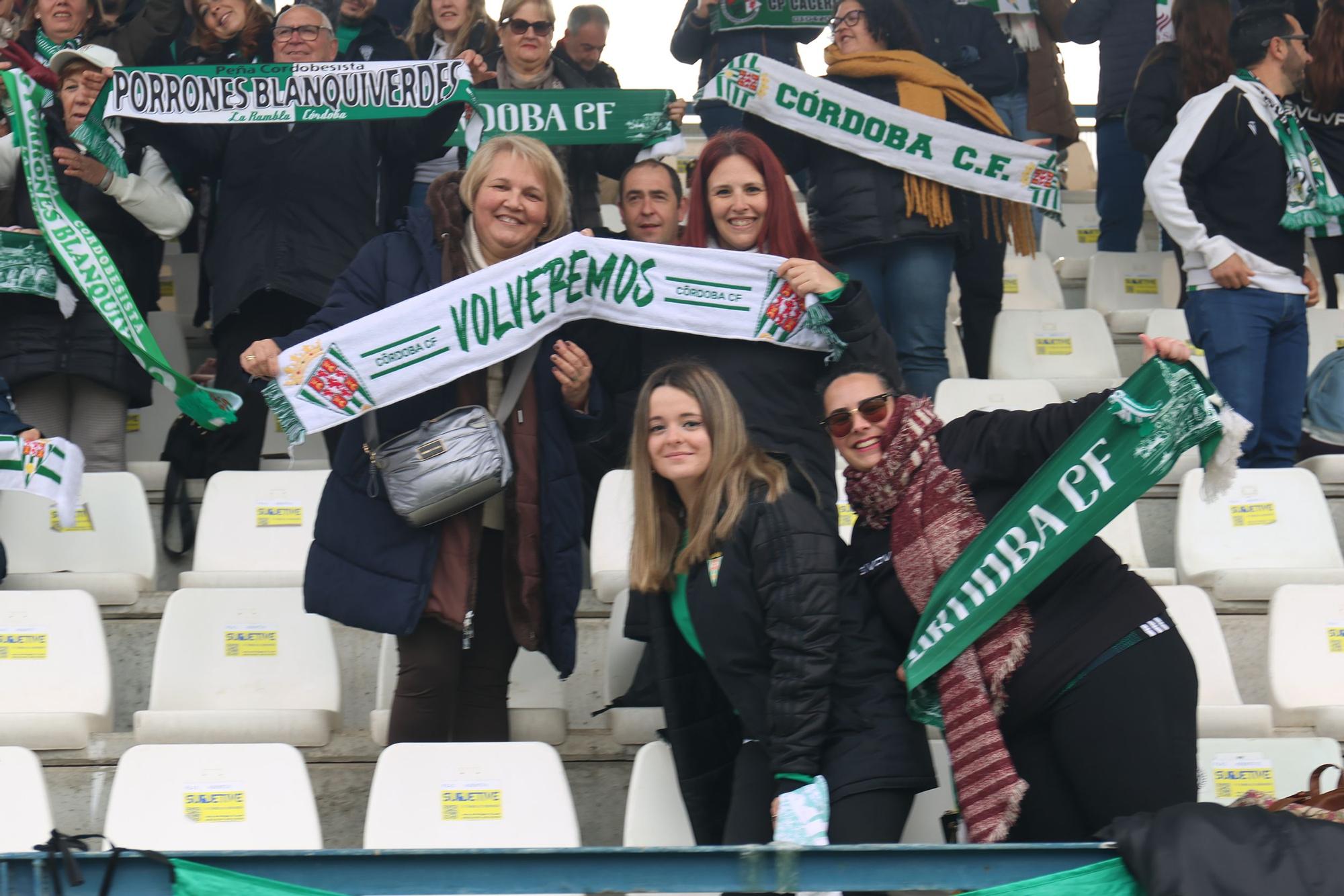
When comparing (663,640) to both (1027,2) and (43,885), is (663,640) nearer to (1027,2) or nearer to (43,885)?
(43,885)

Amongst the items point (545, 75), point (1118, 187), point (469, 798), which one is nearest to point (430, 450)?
point (469, 798)

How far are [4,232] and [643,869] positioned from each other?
11.0 feet

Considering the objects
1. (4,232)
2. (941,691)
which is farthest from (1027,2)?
(941,691)

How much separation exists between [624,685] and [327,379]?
99 centimetres

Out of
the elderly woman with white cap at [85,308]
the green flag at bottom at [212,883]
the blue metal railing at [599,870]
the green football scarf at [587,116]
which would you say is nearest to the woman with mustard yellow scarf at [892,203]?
the green football scarf at [587,116]

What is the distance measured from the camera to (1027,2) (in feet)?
23.2

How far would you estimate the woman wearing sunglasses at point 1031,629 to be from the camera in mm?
2902

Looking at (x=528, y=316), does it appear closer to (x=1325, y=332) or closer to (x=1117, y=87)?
(x=1325, y=332)

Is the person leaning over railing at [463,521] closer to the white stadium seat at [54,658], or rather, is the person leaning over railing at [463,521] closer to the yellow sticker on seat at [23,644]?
the white stadium seat at [54,658]

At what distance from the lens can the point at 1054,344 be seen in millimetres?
6207

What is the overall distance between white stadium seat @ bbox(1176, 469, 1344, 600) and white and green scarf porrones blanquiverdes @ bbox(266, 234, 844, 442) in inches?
60.1

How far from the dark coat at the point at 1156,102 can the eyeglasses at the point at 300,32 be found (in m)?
2.82

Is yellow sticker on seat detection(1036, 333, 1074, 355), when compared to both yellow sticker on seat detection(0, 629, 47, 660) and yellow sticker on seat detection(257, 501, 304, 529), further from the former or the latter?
yellow sticker on seat detection(0, 629, 47, 660)

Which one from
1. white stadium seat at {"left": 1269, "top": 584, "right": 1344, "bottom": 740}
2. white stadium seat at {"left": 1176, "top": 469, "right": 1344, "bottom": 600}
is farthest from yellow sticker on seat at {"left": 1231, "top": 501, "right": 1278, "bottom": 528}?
white stadium seat at {"left": 1269, "top": 584, "right": 1344, "bottom": 740}
